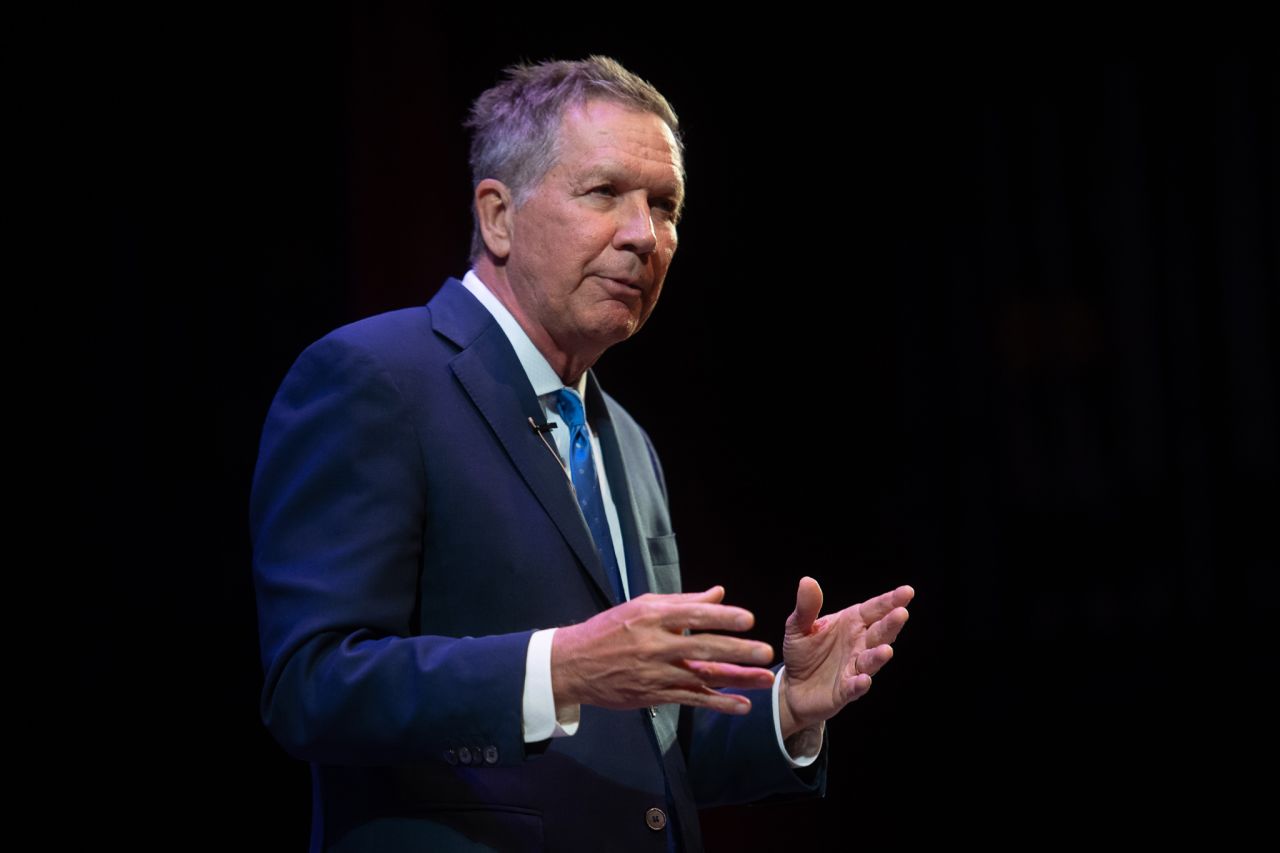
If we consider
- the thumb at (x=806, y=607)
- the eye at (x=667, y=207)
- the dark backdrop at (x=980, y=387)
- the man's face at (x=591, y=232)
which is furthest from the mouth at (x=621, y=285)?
the dark backdrop at (x=980, y=387)

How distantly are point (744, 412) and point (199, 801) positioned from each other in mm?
1576

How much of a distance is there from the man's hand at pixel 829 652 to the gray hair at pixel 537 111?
69 centimetres

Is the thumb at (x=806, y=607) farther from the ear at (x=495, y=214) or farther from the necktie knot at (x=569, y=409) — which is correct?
the ear at (x=495, y=214)

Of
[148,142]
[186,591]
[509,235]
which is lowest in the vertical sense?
[186,591]

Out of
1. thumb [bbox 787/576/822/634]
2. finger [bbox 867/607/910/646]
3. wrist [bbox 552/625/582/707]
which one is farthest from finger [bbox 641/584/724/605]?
finger [bbox 867/607/910/646]

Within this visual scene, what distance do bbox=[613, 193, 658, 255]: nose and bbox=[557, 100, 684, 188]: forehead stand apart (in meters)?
0.05

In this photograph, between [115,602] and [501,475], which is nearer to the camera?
[501,475]

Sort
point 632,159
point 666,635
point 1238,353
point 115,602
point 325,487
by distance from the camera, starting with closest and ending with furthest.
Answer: point 666,635, point 325,487, point 632,159, point 115,602, point 1238,353

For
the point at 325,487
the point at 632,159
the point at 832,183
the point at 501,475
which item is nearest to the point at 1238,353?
the point at 832,183

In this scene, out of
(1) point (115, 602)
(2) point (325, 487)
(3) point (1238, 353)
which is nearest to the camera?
(2) point (325, 487)

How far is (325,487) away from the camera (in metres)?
1.37

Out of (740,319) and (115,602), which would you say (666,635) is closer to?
(115,602)

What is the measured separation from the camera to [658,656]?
45.4 inches

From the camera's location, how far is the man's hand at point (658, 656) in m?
1.15
